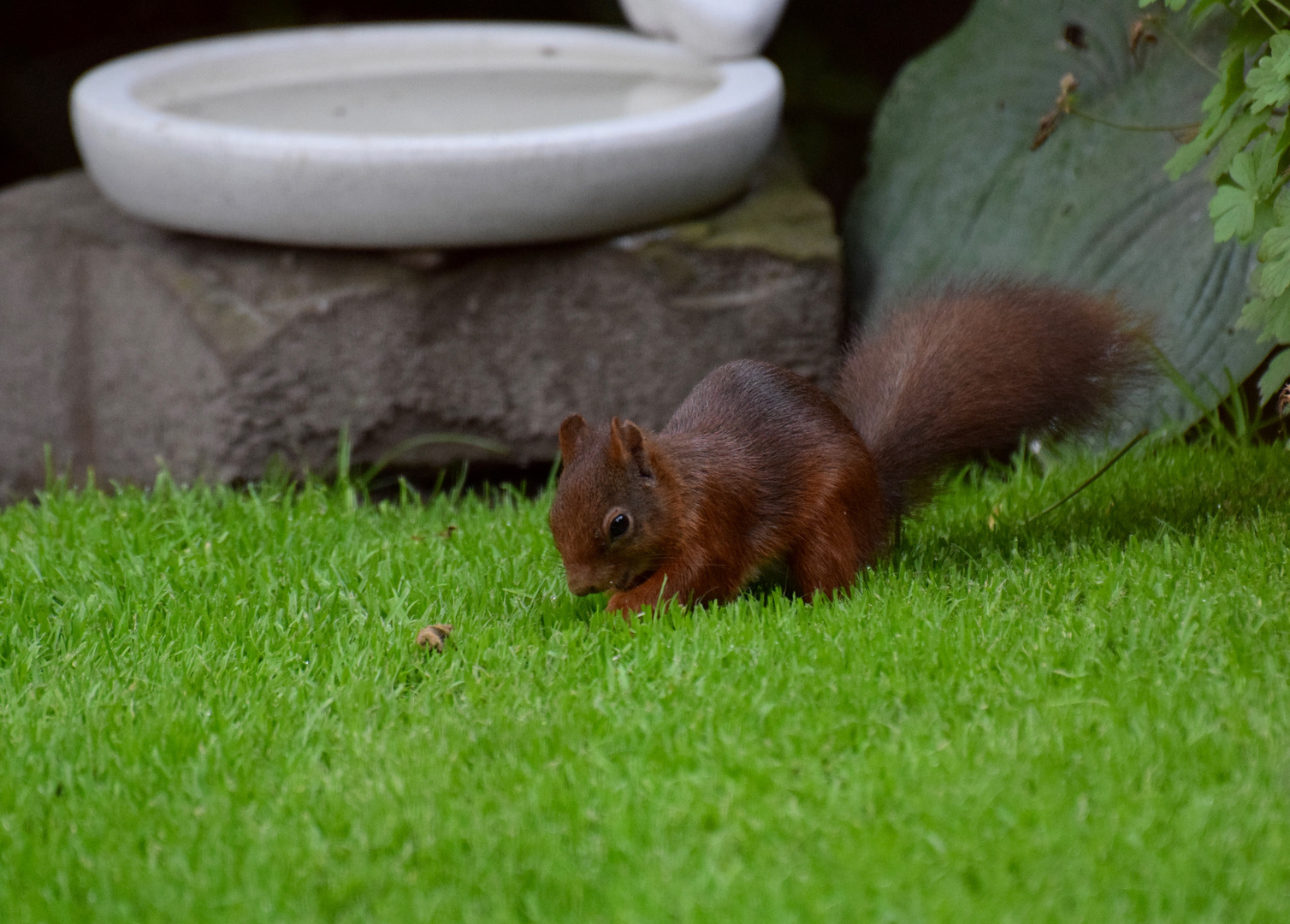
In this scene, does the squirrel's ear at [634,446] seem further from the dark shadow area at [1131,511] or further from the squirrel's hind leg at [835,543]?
the dark shadow area at [1131,511]

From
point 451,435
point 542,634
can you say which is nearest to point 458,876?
point 542,634

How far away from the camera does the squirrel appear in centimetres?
230

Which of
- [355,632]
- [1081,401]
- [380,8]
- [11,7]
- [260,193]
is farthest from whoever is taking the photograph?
[380,8]

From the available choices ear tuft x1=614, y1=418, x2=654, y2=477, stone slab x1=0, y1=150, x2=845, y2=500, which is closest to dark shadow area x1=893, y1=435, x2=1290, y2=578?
ear tuft x1=614, y1=418, x2=654, y2=477

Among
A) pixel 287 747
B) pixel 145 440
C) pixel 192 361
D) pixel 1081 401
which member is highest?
pixel 1081 401

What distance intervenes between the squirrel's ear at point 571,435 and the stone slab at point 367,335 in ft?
4.55

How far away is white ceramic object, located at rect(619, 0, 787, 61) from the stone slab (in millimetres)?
660

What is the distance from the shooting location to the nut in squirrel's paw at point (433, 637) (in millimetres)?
2287

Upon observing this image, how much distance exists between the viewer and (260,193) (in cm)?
349

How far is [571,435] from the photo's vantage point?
2.38m

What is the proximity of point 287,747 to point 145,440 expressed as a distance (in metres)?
2.07

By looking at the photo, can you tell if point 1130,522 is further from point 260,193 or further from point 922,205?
point 260,193

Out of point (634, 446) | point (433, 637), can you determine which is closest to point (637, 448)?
point (634, 446)

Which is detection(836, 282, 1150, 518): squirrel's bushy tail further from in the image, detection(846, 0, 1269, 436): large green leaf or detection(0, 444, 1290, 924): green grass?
detection(846, 0, 1269, 436): large green leaf
